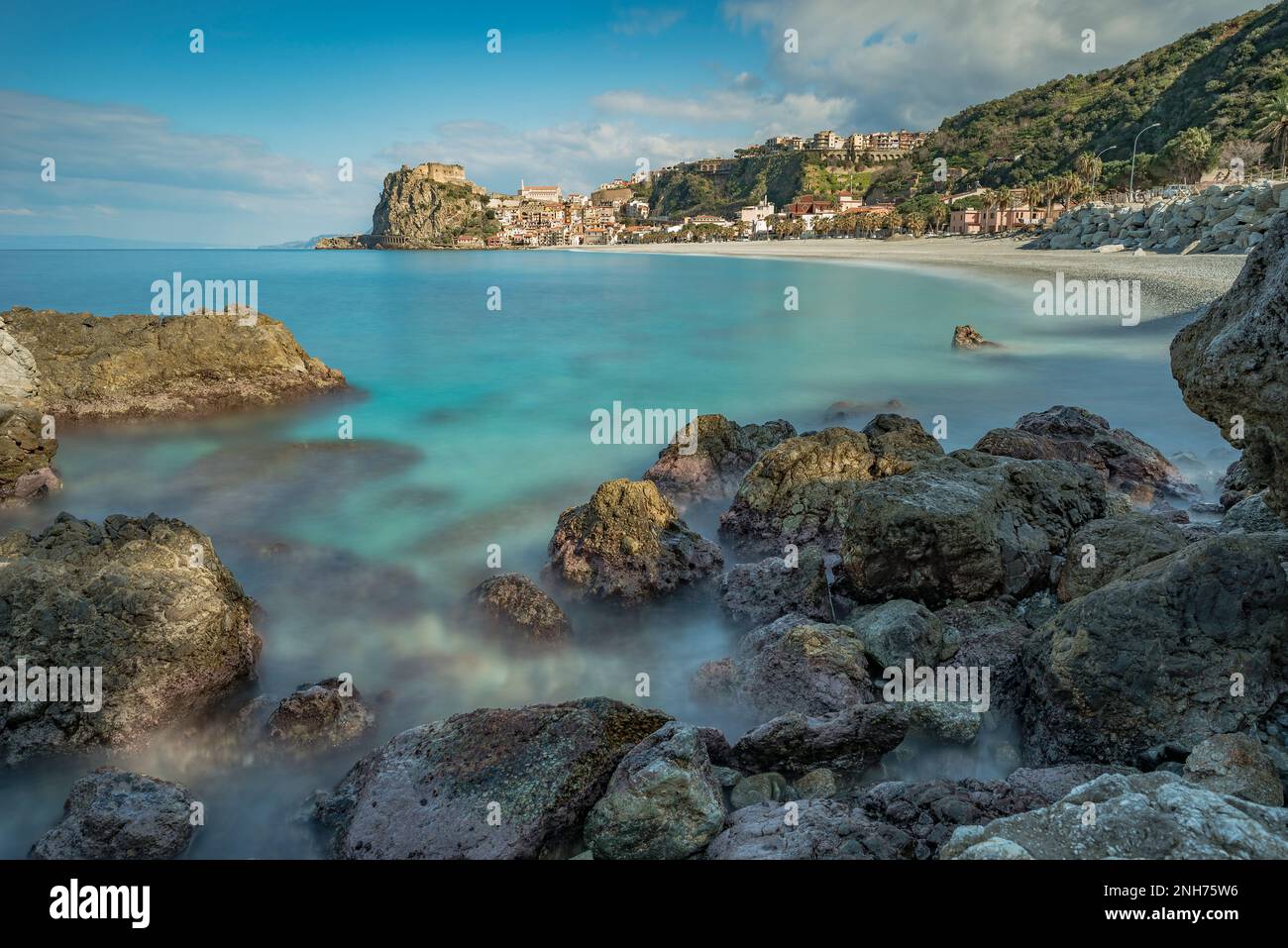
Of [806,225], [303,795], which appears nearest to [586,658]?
[303,795]

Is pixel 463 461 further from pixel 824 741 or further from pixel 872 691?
pixel 824 741

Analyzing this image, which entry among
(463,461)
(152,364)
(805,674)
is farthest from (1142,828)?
(152,364)

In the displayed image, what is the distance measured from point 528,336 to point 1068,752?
24570mm

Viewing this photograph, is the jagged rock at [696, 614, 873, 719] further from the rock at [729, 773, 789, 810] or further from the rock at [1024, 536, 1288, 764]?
the rock at [1024, 536, 1288, 764]

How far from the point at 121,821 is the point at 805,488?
20.5 ft

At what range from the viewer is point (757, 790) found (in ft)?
→ 13.8

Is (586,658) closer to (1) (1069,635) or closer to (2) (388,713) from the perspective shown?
(2) (388,713)

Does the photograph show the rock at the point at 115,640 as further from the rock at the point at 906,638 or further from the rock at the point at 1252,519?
the rock at the point at 1252,519

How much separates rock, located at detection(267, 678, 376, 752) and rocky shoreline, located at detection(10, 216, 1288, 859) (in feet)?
0.05

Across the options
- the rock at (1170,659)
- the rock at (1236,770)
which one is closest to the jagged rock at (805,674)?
the rock at (1170,659)

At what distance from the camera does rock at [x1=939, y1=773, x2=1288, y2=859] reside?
2643 mm

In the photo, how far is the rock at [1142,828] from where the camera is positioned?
104 inches

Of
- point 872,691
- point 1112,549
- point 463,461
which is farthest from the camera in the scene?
point 463,461

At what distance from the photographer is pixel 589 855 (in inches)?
151
